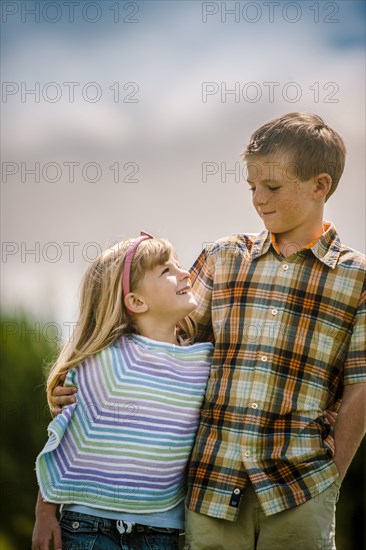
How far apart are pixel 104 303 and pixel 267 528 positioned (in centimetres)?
94

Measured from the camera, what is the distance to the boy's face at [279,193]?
2.76 metres

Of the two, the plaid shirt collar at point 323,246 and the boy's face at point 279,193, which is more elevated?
the boy's face at point 279,193

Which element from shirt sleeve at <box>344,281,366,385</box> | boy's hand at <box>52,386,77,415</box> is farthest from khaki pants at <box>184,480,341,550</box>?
boy's hand at <box>52,386,77,415</box>

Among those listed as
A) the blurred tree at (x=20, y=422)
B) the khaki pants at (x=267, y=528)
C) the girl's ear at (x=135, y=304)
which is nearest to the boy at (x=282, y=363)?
the khaki pants at (x=267, y=528)

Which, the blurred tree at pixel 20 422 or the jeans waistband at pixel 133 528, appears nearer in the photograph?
the jeans waistband at pixel 133 528

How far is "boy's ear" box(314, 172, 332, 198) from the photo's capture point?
284 cm

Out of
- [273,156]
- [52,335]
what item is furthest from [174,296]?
[52,335]

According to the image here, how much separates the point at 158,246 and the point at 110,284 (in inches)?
8.6

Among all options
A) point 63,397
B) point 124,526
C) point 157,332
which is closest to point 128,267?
point 157,332

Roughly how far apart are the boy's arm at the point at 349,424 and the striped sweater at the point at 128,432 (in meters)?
0.48

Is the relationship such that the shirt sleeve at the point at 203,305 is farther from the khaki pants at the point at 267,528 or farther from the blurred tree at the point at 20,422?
the blurred tree at the point at 20,422

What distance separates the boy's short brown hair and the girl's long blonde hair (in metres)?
0.50

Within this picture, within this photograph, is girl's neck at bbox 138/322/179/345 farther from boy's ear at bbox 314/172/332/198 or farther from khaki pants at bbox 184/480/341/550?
boy's ear at bbox 314/172/332/198

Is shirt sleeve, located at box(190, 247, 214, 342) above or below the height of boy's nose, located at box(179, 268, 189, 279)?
below
